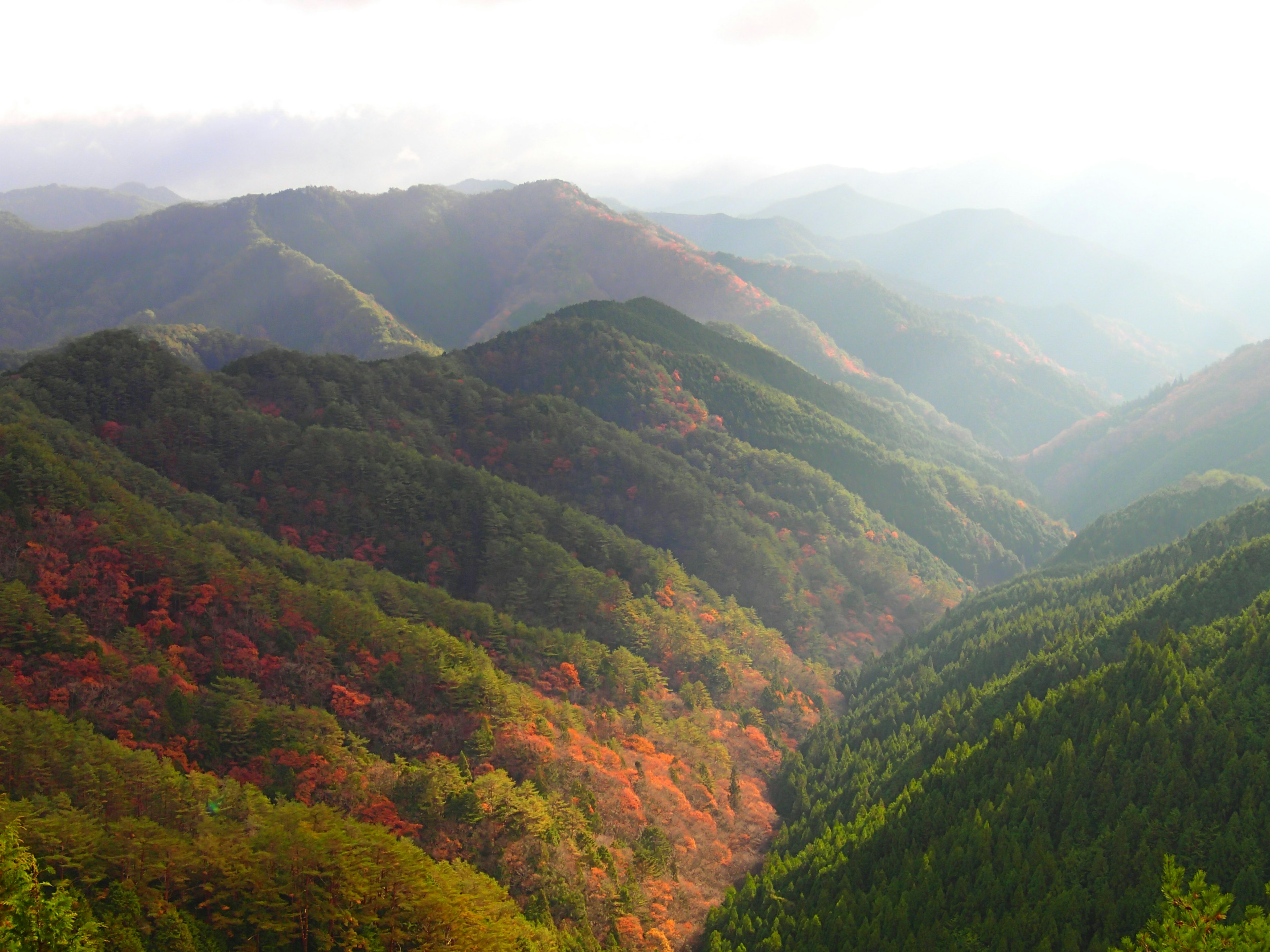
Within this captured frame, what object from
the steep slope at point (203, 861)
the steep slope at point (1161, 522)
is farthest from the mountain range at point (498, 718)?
the steep slope at point (1161, 522)

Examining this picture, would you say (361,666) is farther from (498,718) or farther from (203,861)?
(203,861)

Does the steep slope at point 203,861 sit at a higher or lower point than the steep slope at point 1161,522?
higher

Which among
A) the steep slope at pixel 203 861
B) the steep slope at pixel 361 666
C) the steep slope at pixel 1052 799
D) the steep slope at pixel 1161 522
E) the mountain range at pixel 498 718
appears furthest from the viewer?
the steep slope at pixel 1161 522

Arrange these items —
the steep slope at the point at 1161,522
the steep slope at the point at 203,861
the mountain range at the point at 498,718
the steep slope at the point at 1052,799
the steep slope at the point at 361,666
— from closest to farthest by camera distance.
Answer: the steep slope at the point at 203,861, the mountain range at the point at 498,718, the steep slope at the point at 361,666, the steep slope at the point at 1052,799, the steep slope at the point at 1161,522

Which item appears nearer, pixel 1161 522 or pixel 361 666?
pixel 361 666

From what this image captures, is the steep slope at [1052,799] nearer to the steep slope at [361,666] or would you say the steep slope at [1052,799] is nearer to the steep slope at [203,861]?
the steep slope at [361,666]

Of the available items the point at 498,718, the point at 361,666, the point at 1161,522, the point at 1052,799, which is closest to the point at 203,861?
the point at 361,666
